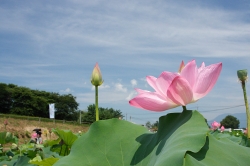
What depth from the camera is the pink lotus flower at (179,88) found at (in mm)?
724

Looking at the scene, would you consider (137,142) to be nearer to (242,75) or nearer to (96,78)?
(96,78)

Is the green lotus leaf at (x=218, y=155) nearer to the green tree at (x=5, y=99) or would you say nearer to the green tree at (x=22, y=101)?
the green tree at (x=22, y=101)

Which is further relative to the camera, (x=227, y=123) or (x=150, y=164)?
(x=227, y=123)

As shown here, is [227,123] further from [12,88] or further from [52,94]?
[12,88]

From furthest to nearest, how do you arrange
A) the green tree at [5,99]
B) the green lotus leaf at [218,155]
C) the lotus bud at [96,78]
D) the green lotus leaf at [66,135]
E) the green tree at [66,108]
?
the green tree at [66,108], the green tree at [5,99], the green lotus leaf at [66,135], the lotus bud at [96,78], the green lotus leaf at [218,155]

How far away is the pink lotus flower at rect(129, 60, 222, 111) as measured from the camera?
0.72 metres

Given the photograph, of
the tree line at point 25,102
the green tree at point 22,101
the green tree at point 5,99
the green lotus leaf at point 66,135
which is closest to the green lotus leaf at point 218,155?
the green lotus leaf at point 66,135

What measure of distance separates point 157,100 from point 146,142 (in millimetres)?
123

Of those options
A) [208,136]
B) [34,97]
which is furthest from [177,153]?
[34,97]

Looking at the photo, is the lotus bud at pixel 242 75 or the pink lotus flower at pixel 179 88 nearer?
the pink lotus flower at pixel 179 88

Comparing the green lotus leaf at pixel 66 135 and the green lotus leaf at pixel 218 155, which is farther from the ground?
the green lotus leaf at pixel 218 155

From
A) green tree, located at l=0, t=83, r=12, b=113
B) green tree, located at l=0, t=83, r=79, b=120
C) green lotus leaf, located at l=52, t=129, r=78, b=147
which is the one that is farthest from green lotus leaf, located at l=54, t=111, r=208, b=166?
green tree, located at l=0, t=83, r=12, b=113

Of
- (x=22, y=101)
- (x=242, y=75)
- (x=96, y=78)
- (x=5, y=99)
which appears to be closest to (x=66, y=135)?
(x=96, y=78)

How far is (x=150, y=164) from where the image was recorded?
0.74 metres
